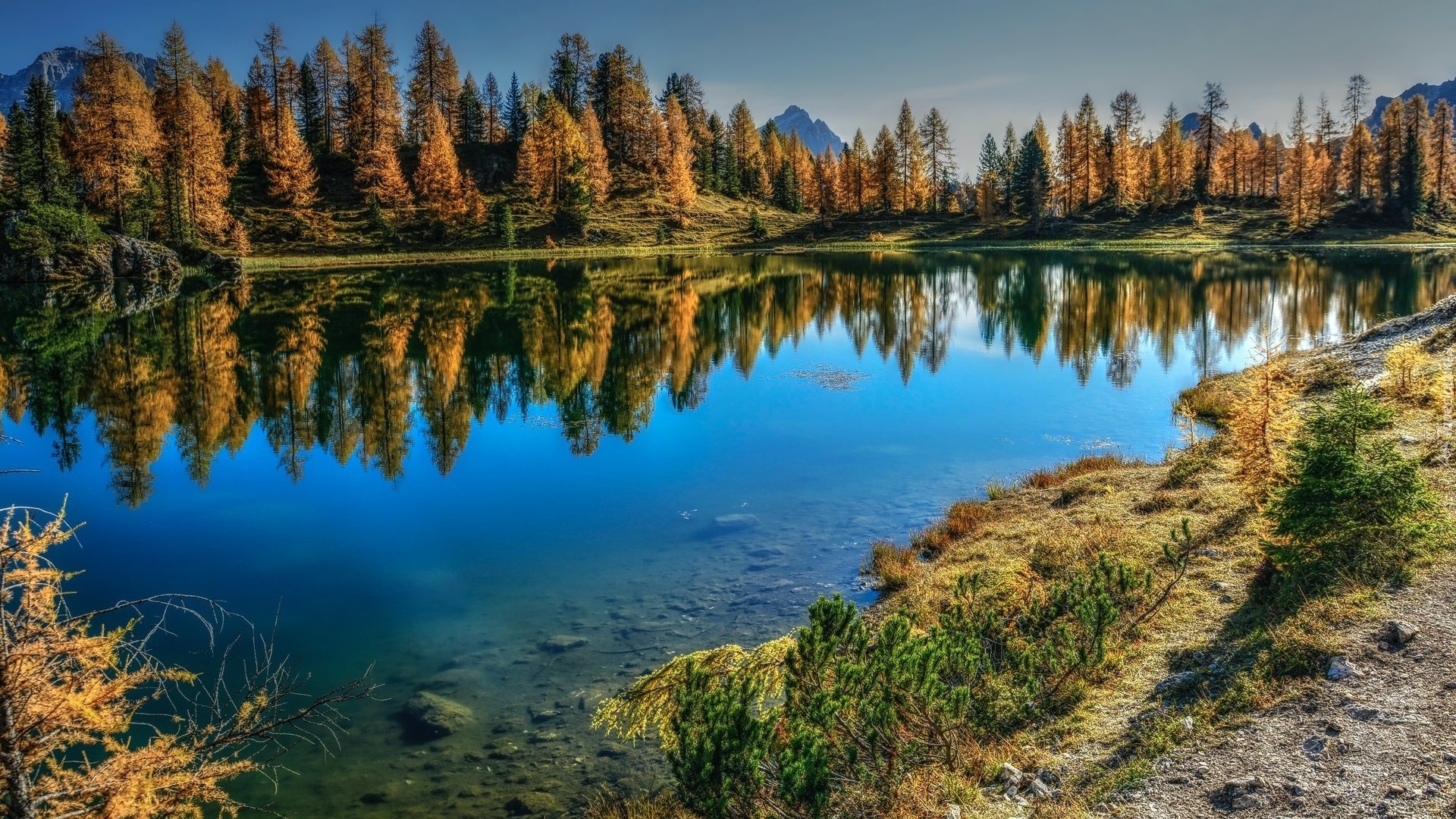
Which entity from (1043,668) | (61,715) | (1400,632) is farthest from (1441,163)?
(61,715)

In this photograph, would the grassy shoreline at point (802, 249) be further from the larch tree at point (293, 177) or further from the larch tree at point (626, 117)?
the larch tree at point (626, 117)

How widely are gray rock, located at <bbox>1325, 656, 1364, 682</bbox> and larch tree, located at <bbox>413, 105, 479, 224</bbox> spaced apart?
97.2m

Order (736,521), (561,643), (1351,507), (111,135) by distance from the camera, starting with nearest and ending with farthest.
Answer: (1351,507) < (561,643) < (736,521) < (111,135)

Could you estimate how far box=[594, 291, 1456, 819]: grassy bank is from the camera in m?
7.88

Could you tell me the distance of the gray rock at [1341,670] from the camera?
8258 mm

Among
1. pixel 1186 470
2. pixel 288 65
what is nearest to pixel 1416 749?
pixel 1186 470

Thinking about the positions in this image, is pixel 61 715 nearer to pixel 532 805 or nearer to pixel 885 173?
pixel 532 805

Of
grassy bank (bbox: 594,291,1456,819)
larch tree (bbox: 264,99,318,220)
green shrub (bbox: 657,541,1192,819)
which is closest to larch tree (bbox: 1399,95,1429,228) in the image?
grassy bank (bbox: 594,291,1456,819)

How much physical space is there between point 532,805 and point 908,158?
12600 cm

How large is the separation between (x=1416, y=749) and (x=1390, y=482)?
14.7ft

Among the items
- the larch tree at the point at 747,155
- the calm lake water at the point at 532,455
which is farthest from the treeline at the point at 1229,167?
the calm lake water at the point at 532,455

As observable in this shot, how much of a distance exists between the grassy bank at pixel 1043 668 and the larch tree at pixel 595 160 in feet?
319

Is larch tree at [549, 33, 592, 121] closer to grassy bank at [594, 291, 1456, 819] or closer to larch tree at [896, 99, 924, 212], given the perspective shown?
larch tree at [896, 99, 924, 212]

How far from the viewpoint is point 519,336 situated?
42000mm
